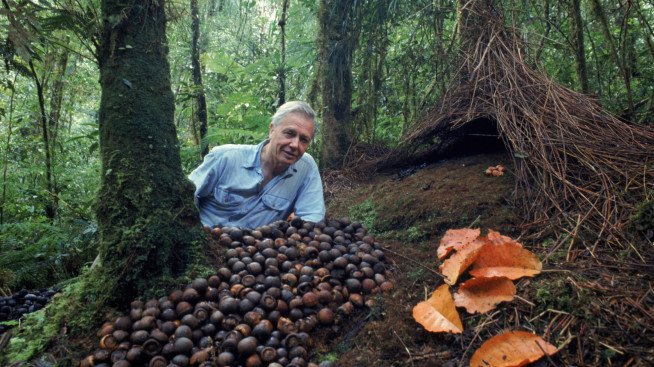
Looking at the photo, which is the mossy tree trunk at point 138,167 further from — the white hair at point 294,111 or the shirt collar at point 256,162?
the shirt collar at point 256,162

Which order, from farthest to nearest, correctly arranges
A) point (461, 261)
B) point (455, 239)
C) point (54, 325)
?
point (455, 239) < point (461, 261) < point (54, 325)

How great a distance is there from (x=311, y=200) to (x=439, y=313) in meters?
2.65

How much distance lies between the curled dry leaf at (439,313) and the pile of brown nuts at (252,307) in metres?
0.47

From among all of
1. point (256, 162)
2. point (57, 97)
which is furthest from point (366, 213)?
point (57, 97)

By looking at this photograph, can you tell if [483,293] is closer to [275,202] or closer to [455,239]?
[455,239]

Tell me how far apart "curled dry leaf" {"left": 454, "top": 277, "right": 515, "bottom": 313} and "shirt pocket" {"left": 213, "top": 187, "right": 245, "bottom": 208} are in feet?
9.84

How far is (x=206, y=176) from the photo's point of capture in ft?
15.9

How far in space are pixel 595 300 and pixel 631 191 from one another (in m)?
1.42

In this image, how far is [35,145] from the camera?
23.9ft

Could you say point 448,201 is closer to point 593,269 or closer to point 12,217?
point 593,269

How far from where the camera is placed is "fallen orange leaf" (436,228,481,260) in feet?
11.0

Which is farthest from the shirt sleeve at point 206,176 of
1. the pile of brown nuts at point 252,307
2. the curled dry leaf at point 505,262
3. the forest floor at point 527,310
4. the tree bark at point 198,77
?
the curled dry leaf at point 505,262

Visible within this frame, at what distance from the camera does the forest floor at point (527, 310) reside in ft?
6.94

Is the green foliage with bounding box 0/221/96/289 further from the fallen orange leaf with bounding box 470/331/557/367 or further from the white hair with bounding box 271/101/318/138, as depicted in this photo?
Answer: the fallen orange leaf with bounding box 470/331/557/367
